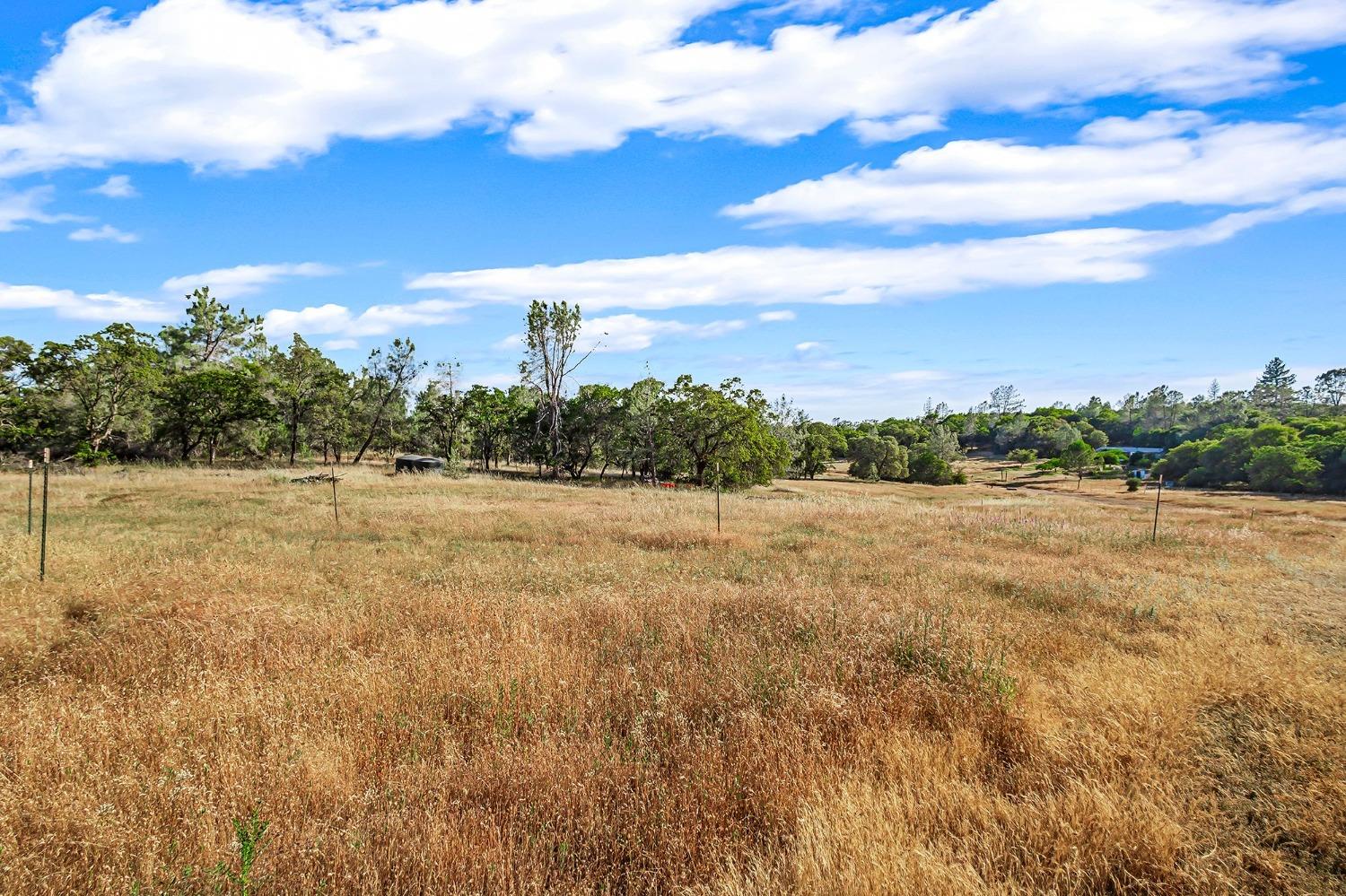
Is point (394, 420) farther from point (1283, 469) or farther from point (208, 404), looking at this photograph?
point (1283, 469)

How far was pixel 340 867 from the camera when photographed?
3.63 meters

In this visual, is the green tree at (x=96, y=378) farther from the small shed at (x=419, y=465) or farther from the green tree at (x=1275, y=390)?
the green tree at (x=1275, y=390)

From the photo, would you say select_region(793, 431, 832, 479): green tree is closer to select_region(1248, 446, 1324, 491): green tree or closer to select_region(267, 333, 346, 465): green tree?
select_region(1248, 446, 1324, 491): green tree

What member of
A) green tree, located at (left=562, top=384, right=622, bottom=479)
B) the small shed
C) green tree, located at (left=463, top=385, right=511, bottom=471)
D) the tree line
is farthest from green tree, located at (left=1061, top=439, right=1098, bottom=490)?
the small shed

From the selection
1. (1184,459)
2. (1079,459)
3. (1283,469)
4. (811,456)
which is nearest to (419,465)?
(811,456)

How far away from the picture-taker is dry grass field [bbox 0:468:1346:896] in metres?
3.73

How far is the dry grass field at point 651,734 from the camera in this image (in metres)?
3.73

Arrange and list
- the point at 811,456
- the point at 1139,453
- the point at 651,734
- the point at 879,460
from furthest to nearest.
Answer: the point at 1139,453 → the point at 879,460 → the point at 811,456 → the point at 651,734

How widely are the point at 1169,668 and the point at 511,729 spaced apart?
779 cm

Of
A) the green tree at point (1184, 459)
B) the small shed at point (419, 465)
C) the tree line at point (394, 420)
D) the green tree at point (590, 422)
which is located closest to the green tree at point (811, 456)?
A: the tree line at point (394, 420)

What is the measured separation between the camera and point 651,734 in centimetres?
537

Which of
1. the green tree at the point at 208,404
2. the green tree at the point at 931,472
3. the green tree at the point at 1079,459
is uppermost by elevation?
the green tree at the point at 208,404

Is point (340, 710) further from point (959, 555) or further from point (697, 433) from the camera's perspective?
point (697, 433)

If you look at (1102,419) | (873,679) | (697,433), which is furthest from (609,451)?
(1102,419)
